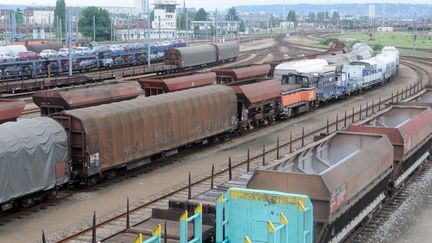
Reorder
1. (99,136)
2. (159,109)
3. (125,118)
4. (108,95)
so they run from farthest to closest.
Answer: (108,95) → (159,109) → (125,118) → (99,136)

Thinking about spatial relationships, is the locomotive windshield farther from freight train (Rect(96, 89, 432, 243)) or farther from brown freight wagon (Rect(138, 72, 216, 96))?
freight train (Rect(96, 89, 432, 243))

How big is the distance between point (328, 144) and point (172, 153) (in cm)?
1014

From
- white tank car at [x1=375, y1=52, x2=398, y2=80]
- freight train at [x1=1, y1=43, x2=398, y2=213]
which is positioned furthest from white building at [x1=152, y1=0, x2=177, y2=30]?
freight train at [x1=1, y1=43, x2=398, y2=213]

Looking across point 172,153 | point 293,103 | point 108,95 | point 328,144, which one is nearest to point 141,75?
point 293,103

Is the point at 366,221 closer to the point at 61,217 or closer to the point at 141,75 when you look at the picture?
the point at 61,217

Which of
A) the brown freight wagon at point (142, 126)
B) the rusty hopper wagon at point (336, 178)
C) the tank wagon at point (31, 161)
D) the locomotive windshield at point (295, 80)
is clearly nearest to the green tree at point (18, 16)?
the locomotive windshield at point (295, 80)

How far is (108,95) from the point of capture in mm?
32562

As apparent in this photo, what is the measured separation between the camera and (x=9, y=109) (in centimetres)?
2639

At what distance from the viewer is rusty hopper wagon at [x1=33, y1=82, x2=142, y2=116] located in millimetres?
27547

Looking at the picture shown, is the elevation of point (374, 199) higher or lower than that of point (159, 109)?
lower

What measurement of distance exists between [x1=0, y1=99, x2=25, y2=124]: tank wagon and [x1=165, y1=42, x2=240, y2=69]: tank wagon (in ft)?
139

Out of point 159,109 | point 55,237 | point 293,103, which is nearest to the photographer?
point 55,237

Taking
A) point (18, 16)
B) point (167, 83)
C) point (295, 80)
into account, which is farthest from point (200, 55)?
point (18, 16)

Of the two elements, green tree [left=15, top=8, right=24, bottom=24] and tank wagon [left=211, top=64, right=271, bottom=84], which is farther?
green tree [left=15, top=8, right=24, bottom=24]
